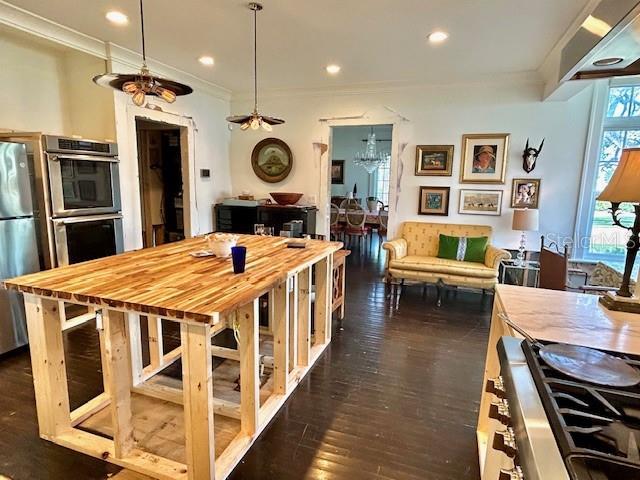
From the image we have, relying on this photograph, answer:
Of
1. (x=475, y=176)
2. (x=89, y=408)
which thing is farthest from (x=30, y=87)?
(x=475, y=176)

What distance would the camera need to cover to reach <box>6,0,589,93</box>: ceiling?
2.80 meters

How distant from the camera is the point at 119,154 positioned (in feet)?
12.8

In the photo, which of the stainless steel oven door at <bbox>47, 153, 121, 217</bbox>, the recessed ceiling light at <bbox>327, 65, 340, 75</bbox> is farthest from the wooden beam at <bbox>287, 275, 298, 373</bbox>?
the recessed ceiling light at <bbox>327, 65, 340, 75</bbox>

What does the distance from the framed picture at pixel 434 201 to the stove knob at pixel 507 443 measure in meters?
4.30

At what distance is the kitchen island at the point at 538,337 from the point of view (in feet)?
2.42

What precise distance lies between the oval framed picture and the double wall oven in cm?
249

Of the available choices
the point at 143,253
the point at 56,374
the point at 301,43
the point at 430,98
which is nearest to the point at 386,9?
the point at 301,43

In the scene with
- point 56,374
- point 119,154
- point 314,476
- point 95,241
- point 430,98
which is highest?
point 430,98

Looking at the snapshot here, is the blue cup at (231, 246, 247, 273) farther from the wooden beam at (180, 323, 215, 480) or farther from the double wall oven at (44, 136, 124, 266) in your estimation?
the double wall oven at (44, 136, 124, 266)

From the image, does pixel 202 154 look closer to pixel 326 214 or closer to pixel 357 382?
pixel 326 214

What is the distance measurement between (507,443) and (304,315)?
1830 millimetres

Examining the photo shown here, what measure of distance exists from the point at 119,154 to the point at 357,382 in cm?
345

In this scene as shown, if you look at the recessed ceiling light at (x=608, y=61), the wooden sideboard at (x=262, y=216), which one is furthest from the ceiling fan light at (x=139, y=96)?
the wooden sideboard at (x=262, y=216)

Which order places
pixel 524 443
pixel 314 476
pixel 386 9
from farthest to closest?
pixel 386 9
pixel 314 476
pixel 524 443
